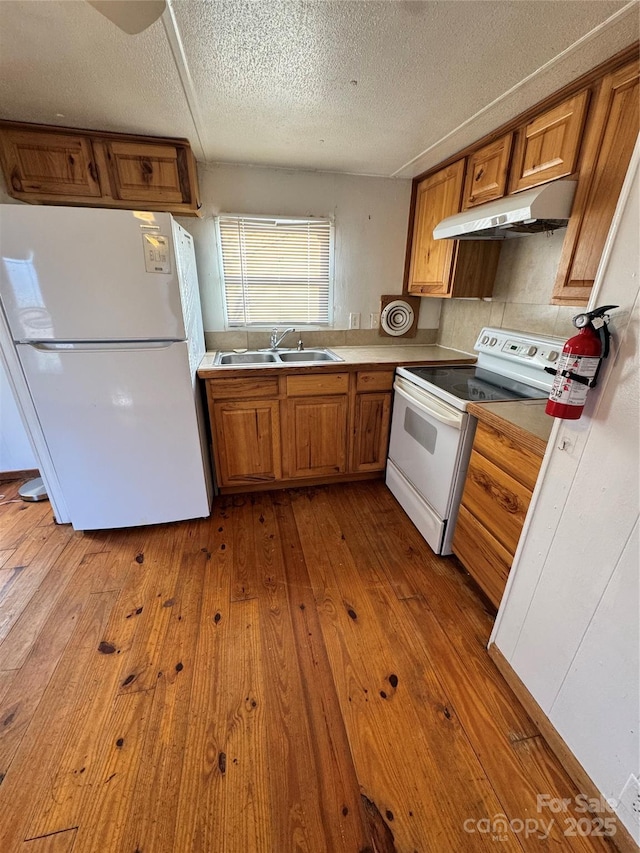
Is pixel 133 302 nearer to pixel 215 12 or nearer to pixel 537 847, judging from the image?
pixel 215 12

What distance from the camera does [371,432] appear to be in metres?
2.47

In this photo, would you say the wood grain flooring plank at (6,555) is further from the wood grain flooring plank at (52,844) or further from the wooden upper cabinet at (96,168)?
the wooden upper cabinet at (96,168)

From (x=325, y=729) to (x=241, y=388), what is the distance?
66.8 inches

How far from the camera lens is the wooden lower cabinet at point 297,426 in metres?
2.20

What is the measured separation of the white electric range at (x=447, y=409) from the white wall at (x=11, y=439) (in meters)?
2.58

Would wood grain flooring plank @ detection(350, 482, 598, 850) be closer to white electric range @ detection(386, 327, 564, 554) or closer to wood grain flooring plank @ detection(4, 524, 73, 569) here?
white electric range @ detection(386, 327, 564, 554)

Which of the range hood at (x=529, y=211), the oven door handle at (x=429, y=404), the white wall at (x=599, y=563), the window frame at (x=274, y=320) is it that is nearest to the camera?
the white wall at (x=599, y=563)

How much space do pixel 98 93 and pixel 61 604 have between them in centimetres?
230

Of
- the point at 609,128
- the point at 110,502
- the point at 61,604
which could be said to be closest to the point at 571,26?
the point at 609,128

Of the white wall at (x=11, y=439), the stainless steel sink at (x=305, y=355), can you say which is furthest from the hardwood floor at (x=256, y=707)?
the stainless steel sink at (x=305, y=355)

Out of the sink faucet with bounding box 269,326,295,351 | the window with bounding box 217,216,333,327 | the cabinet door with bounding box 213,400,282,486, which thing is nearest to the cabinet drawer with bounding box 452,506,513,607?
the cabinet door with bounding box 213,400,282,486

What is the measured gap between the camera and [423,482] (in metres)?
2.04

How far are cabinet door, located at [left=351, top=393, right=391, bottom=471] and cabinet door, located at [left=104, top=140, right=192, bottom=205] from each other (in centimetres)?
165

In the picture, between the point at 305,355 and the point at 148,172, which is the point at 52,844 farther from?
the point at 148,172
